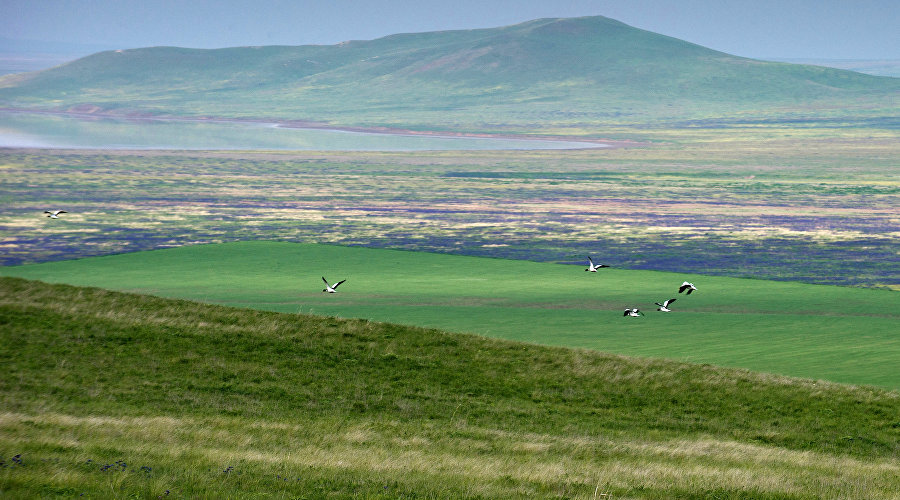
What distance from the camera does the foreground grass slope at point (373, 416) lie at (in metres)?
17.0

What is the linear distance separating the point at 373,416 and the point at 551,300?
2632 cm

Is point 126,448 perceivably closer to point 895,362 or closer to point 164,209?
point 895,362

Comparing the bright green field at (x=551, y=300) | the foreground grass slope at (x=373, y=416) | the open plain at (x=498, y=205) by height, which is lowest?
the open plain at (x=498, y=205)

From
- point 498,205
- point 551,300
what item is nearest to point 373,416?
point 551,300

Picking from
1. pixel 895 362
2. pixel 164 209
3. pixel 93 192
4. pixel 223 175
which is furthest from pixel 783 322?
pixel 223 175

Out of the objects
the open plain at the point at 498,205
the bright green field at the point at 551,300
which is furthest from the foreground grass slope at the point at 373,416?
the open plain at the point at 498,205

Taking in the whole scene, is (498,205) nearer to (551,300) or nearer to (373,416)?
(551,300)

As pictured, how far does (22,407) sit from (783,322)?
Result: 32.1m

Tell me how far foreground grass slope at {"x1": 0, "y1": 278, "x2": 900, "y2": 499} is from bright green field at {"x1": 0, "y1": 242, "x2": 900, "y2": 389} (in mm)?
6491

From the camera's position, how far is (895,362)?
3641cm

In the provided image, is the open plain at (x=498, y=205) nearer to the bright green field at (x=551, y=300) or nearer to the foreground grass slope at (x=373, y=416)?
the bright green field at (x=551, y=300)

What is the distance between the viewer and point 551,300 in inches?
2002

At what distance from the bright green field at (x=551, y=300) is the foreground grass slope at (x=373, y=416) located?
Result: 6.49m

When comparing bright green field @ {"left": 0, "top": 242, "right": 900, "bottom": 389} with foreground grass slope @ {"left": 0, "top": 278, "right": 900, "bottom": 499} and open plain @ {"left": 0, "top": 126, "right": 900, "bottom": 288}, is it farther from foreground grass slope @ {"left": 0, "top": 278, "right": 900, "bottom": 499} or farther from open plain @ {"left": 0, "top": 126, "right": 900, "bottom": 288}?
foreground grass slope @ {"left": 0, "top": 278, "right": 900, "bottom": 499}
